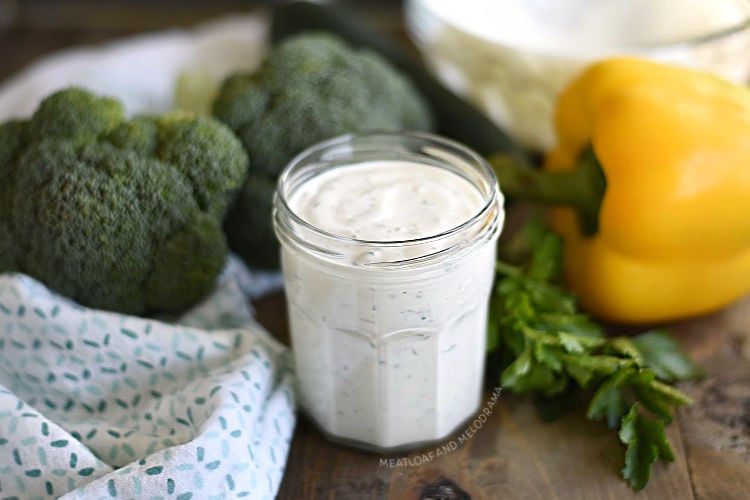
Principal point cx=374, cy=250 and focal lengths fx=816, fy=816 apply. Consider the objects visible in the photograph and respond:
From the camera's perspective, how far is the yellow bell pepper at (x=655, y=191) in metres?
0.83

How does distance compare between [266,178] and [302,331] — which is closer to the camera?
[302,331]

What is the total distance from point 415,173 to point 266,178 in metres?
0.22

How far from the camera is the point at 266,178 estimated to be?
961mm

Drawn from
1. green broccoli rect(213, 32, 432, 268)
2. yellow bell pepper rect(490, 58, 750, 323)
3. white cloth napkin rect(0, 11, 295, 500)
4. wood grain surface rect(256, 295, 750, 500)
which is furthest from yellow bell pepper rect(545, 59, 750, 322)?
white cloth napkin rect(0, 11, 295, 500)

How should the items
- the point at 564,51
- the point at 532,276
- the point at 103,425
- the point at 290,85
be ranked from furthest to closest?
1. the point at 564,51
2. the point at 290,85
3. the point at 532,276
4. the point at 103,425

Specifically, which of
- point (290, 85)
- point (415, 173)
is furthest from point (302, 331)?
point (290, 85)

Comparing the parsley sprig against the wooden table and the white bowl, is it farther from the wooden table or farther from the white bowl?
the white bowl

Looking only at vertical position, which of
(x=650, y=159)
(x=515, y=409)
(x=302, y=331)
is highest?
(x=650, y=159)

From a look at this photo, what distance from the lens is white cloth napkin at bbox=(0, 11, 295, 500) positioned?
705 millimetres

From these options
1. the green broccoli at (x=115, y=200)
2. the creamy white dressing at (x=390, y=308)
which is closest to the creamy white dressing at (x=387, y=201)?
the creamy white dressing at (x=390, y=308)

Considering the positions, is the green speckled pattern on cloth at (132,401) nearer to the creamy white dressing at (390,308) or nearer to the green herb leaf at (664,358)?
the creamy white dressing at (390,308)

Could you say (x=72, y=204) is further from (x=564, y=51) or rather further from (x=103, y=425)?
(x=564, y=51)

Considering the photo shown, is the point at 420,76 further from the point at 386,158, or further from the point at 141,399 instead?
the point at 141,399

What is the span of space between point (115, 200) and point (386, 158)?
0.94ft
